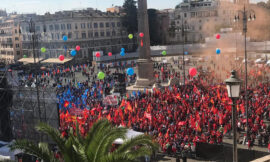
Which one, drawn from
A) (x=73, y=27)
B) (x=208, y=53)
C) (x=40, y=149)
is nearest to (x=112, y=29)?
(x=73, y=27)

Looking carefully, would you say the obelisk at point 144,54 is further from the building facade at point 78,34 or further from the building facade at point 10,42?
the building facade at point 10,42

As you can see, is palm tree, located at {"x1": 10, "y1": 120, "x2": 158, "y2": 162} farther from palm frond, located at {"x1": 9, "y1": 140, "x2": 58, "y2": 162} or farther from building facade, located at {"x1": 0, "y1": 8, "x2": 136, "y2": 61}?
building facade, located at {"x1": 0, "y1": 8, "x2": 136, "y2": 61}

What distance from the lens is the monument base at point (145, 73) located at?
2894 cm

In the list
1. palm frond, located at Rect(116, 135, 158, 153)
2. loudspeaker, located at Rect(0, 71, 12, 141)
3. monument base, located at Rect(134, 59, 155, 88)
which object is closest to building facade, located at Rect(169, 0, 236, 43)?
monument base, located at Rect(134, 59, 155, 88)

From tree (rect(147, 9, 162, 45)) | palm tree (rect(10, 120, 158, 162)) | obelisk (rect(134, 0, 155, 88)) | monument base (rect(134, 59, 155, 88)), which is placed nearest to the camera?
palm tree (rect(10, 120, 158, 162))

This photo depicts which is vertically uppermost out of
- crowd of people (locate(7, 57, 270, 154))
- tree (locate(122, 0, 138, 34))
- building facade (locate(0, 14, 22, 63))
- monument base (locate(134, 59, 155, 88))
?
tree (locate(122, 0, 138, 34))

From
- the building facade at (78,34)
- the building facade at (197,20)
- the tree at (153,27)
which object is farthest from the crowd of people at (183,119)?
the tree at (153,27)

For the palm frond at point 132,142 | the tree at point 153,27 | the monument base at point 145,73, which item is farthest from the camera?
the tree at point 153,27

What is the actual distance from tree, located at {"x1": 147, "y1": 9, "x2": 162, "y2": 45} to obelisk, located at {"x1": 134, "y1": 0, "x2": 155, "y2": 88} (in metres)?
37.9

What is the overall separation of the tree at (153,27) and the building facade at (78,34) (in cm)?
537

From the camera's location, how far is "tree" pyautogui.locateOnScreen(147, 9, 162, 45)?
66.4m

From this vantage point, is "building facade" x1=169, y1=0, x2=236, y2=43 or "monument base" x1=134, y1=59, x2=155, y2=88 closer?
"monument base" x1=134, y1=59, x2=155, y2=88

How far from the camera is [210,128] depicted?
1559 cm

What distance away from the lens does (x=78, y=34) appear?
61156 mm
